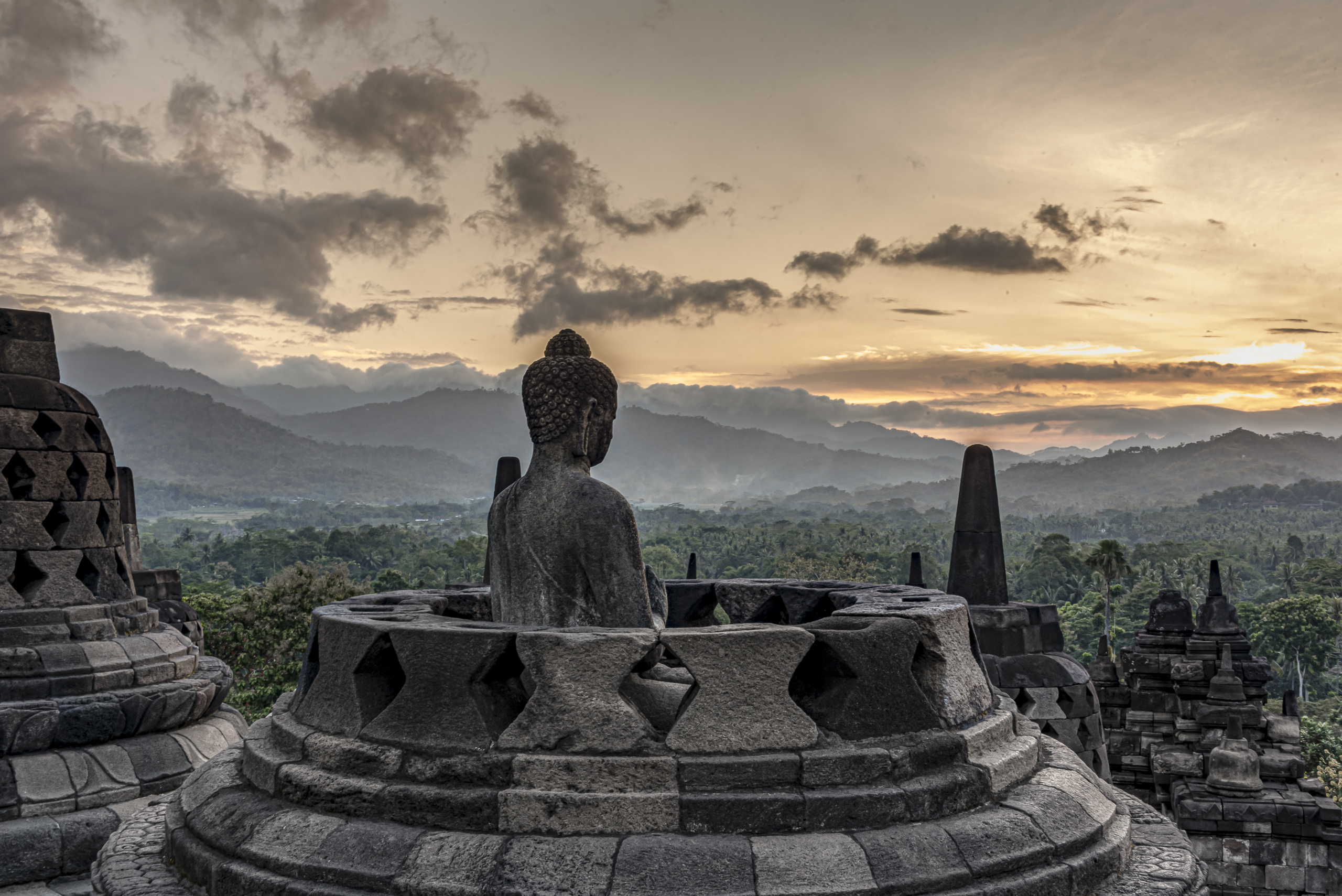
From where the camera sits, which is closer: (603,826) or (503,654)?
(603,826)

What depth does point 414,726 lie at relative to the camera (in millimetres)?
4422

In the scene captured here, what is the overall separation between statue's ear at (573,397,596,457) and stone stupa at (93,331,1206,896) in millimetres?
272

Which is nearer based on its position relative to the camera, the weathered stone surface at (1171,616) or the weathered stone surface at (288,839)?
the weathered stone surface at (288,839)

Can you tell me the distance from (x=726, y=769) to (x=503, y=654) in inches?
44.3

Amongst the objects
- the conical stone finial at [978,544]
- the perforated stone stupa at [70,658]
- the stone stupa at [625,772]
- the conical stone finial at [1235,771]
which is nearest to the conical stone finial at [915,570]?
the conical stone finial at [978,544]

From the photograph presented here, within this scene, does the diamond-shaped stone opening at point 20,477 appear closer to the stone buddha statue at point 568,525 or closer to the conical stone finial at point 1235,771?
the stone buddha statue at point 568,525

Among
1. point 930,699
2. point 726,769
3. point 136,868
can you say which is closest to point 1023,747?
point 930,699

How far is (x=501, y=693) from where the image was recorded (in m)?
4.59

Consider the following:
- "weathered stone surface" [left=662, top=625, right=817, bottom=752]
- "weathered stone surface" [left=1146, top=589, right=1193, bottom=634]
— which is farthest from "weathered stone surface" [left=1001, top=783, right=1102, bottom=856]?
"weathered stone surface" [left=1146, top=589, right=1193, bottom=634]

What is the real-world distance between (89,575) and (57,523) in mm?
468

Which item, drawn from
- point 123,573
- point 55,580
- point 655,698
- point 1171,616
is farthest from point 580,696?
point 1171,616

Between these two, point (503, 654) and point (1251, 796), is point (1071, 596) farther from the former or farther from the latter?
point (503, 654)

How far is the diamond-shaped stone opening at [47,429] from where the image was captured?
297 inches

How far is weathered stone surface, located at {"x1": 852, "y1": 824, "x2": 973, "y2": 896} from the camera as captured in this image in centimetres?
392
